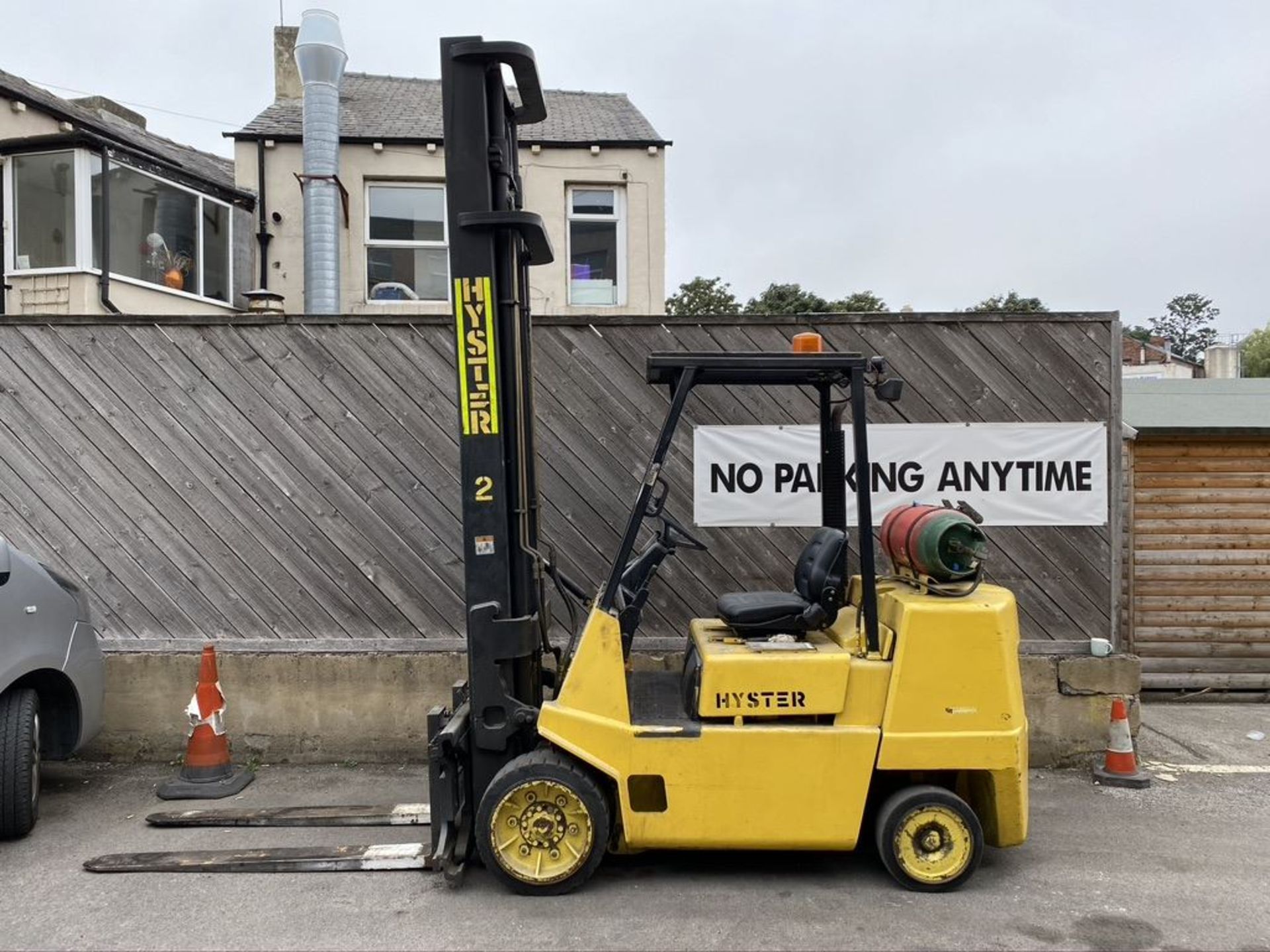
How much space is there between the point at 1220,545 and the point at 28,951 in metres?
9.07

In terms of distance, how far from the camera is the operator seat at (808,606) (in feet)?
13.9

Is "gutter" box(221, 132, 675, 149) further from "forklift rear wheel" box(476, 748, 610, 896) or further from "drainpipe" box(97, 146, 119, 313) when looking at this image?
"forklift rear wheel" box(476, 748, 610, 896)

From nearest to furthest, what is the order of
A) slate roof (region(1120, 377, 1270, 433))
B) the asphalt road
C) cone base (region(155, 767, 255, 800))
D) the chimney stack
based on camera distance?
the asphalt road
cone base (region(155, 767, 255, 800))
slate roof (region(1120, 377, 1270, 433))
the chimney stack

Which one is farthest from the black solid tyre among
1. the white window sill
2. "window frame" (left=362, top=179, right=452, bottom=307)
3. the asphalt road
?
"window frame" (left=362, top=179, right=452, bottom=307)

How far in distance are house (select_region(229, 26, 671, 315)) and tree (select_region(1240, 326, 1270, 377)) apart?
159ft

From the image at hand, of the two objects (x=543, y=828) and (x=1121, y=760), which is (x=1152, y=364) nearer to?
(x=1121, y=760)

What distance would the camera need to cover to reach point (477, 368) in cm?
439

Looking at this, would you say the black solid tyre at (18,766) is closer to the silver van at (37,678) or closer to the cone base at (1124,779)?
the silver van at (37,678)

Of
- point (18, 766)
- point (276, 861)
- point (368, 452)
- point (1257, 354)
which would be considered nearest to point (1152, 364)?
point (1257, 354)

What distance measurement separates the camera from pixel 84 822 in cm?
502

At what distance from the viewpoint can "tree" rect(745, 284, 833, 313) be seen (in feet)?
112

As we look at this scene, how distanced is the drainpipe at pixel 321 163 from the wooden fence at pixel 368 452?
5.94 meters

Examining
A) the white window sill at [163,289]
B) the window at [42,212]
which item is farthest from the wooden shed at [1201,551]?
the window at [42,212]

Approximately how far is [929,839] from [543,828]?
180 centimetres
